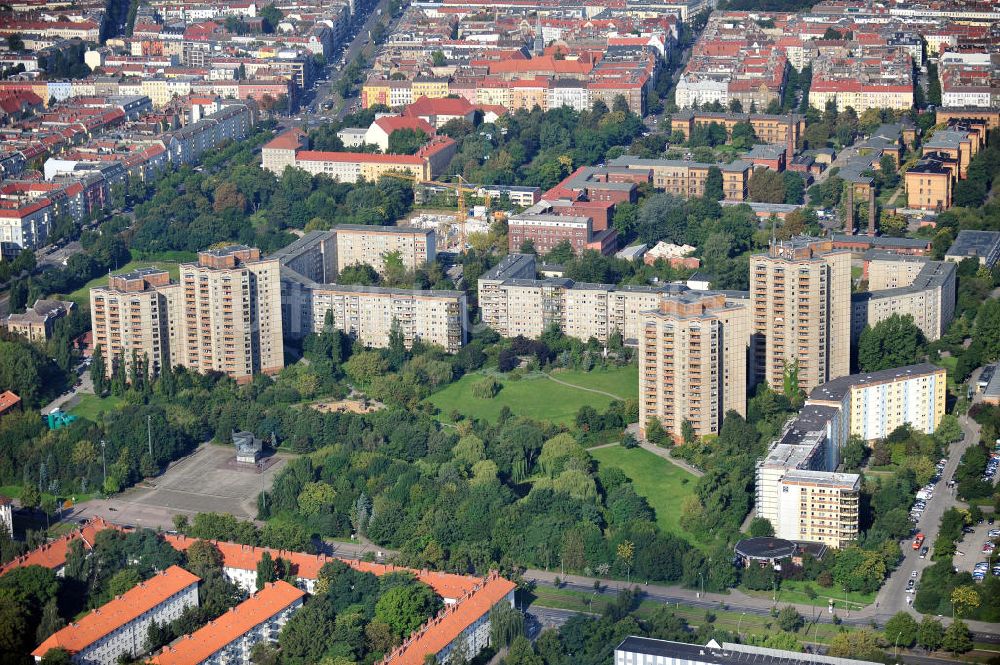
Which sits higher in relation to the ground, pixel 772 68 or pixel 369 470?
pixel 772 68

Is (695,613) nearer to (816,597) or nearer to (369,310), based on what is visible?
(816,597)

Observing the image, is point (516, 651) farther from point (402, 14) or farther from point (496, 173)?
point (402, 14)

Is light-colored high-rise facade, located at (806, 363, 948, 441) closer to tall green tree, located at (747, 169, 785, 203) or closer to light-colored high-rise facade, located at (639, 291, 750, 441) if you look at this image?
light-colored high-rise facade, located at (639, 291, 750, 441)

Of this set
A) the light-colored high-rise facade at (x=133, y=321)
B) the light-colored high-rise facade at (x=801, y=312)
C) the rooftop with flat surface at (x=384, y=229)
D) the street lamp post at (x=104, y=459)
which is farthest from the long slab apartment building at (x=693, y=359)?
the light-colored high-rise facade at (x=133, y=321)

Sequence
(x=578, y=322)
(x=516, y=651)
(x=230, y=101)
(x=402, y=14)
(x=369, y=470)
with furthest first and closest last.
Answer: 1. (x=402, y=14)
2. (x=230, y=101)
3. (x=578, y=322)
4. (x=369, y=470)
5. (x=516, y=651)

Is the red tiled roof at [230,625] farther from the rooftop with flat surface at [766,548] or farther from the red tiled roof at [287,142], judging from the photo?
the red tiled roof at [287,142]

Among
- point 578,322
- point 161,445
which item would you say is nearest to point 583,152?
point 578,322

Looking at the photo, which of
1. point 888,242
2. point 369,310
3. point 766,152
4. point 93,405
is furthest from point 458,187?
point 93,405
